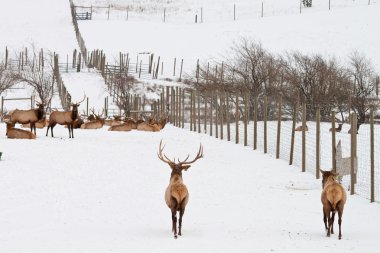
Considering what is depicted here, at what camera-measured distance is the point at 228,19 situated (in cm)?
7944

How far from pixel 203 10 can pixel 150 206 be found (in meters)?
73.5

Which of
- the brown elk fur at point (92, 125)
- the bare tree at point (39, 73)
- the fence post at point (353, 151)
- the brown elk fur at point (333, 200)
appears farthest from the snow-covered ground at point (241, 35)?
the brown elk fur at point (333, 200)

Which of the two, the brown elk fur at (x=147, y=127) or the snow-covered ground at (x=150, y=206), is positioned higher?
the brown elk fur at (x=147, y=127)

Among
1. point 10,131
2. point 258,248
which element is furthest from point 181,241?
point 10,131

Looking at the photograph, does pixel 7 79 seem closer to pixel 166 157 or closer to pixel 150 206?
pixel 150 206

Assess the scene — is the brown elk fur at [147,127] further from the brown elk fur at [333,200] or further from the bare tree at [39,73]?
the brown elk fur at [333,200]

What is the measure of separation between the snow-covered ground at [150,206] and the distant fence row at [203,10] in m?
59.5

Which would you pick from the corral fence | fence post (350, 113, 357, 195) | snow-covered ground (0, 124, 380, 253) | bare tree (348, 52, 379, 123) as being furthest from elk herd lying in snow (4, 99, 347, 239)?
bare tree (348, 52, 379, 123)

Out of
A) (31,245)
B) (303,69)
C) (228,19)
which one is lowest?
(31,245)

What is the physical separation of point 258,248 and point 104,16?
7375 centimetres

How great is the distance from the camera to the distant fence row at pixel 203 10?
7839 cm

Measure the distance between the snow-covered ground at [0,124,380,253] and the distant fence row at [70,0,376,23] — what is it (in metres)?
59.5

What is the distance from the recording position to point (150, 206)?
516 inches

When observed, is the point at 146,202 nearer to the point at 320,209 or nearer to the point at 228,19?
the point at 320,209
